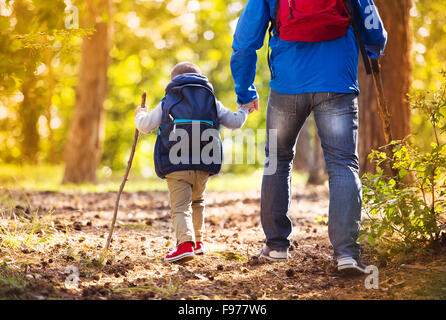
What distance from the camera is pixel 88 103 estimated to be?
1091 centimetres

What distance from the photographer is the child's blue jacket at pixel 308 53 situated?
127 inches

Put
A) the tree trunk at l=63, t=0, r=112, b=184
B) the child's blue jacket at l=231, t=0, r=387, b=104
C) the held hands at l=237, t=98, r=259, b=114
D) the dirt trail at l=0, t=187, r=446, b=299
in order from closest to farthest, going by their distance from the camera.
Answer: the dirt trail at l=0, t=187, r=446, b=299, the child's blue jacket at l=231, t=0, r=387, b=104, the held hands at l=237, t=98, r=259, b=114, the tree trunk at l=63, t=0, r=112, b=184

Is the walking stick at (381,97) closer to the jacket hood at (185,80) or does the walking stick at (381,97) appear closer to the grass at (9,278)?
the jacket hood at (185,80)

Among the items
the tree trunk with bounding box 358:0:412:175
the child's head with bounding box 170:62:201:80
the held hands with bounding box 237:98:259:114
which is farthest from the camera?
the tree trunk with bounding box 358:0:412:175

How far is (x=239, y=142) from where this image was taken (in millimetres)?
30094

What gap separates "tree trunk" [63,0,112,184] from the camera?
10914 mm

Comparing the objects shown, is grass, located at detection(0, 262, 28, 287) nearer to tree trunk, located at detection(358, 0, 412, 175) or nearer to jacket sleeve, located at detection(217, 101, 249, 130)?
jacket sleeve, located at detection(217, 101, 249, 130)

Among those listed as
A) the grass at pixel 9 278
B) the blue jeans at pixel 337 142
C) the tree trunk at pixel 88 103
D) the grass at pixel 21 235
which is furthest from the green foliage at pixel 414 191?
the tree trunk at pixel 88 103

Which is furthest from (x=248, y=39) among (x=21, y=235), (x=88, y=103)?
Answer: (x=88, y=103)

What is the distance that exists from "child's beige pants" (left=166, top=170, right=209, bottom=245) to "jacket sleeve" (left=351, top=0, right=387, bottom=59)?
158 cm

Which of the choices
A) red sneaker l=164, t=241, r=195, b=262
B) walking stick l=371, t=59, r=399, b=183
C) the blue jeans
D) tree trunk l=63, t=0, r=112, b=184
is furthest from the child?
tree trunk l=63, t=0, r=112, b=184
